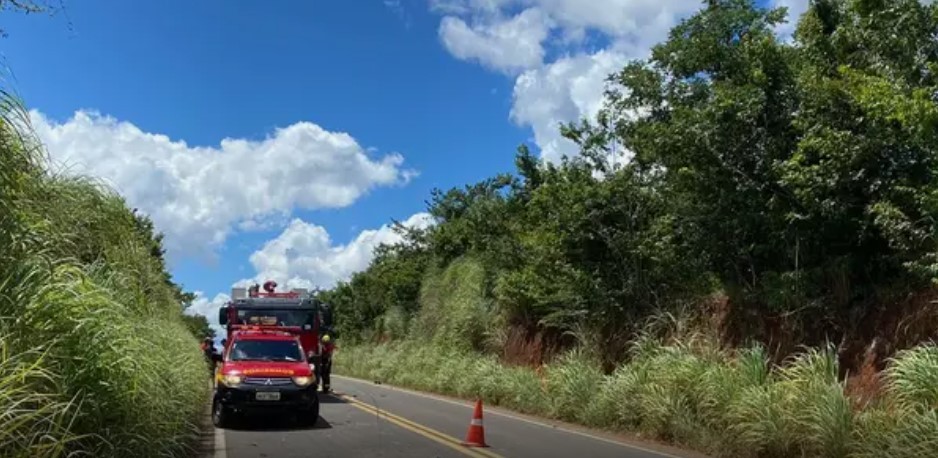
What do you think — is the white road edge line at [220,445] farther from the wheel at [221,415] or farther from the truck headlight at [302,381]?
the truck headlight at [302,381]

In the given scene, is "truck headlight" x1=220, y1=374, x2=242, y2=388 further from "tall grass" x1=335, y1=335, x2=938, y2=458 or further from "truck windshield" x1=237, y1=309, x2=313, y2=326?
"truck windshield" x1=237, y1=309, x2=313, y2=326

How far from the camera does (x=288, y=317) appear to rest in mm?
25812

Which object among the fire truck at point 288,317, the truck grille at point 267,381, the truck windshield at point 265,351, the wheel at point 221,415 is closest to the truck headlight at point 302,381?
the truck grille at point 267,381

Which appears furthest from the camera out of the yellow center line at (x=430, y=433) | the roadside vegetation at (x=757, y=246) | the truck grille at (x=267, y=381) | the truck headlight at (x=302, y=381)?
the truck headlight at (x=302, y=381)

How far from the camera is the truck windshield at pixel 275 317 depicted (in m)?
25.2

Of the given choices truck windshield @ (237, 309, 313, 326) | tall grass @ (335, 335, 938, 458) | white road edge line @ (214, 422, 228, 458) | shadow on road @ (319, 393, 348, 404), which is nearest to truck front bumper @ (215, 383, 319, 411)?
white road edge line @ (214, 422, 228, 458)

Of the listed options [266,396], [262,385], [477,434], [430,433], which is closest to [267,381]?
[262,385]

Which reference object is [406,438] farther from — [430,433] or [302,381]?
[302,381]

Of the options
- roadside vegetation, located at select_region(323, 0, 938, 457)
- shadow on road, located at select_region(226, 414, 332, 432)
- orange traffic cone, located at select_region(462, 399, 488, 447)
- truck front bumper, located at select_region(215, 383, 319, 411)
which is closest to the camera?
roadside vegetation, located at select_region(323, 0, 938, 457)

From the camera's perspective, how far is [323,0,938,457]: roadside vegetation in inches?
498

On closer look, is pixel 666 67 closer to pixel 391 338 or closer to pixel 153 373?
pixel 153 373

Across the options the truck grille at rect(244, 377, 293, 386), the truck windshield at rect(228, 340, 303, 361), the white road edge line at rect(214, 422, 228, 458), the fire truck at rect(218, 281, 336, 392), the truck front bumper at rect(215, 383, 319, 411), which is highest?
the fire truck at rect(218, 281, 336, 392)

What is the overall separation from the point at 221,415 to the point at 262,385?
3.96 ft

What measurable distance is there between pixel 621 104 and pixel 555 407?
7381mm
